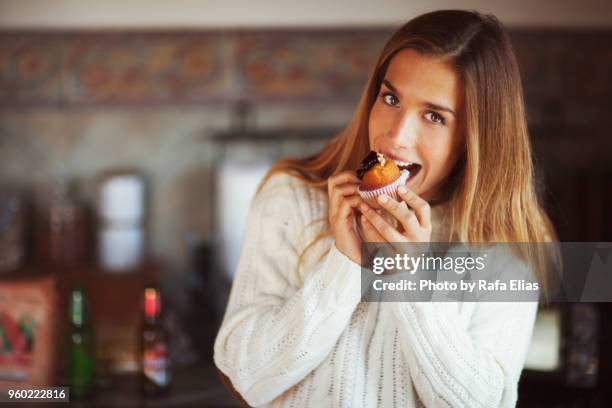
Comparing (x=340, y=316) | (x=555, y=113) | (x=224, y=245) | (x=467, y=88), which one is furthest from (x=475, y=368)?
(x=555, y=113)

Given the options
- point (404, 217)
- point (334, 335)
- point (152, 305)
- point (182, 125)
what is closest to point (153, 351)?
point (152, 305)

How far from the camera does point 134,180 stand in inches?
67.7

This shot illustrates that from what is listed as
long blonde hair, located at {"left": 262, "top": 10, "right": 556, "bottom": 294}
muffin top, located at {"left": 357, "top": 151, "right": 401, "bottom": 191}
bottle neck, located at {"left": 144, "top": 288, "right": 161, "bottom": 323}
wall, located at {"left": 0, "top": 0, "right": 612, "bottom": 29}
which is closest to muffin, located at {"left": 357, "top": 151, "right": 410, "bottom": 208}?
muffin top, located at {"left": 357, "top": 151, "right": 401, "bottom": 191}

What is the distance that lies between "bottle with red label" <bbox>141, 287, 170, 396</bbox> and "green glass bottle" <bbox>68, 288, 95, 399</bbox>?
0.12 meters

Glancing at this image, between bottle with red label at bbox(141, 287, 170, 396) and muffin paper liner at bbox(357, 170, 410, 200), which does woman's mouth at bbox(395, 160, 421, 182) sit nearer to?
muffin paper liner at bbox(357, 170, 410, 200)

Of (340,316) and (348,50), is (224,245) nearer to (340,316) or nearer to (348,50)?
(348,50)

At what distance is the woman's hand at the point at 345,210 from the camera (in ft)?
2.83

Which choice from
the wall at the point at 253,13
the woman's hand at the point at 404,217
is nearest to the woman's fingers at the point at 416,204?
the woman's hand at the point at 404,217

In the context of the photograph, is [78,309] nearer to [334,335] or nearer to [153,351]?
[153,351]

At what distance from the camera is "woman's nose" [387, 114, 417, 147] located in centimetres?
85

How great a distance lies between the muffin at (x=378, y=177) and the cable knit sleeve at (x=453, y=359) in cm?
14

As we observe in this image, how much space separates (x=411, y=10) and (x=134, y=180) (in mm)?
720

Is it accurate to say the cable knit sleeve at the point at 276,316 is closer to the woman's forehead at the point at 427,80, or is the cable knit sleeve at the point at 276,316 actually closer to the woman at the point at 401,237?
the woman at the point at 401,237

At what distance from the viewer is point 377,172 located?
0.81m
